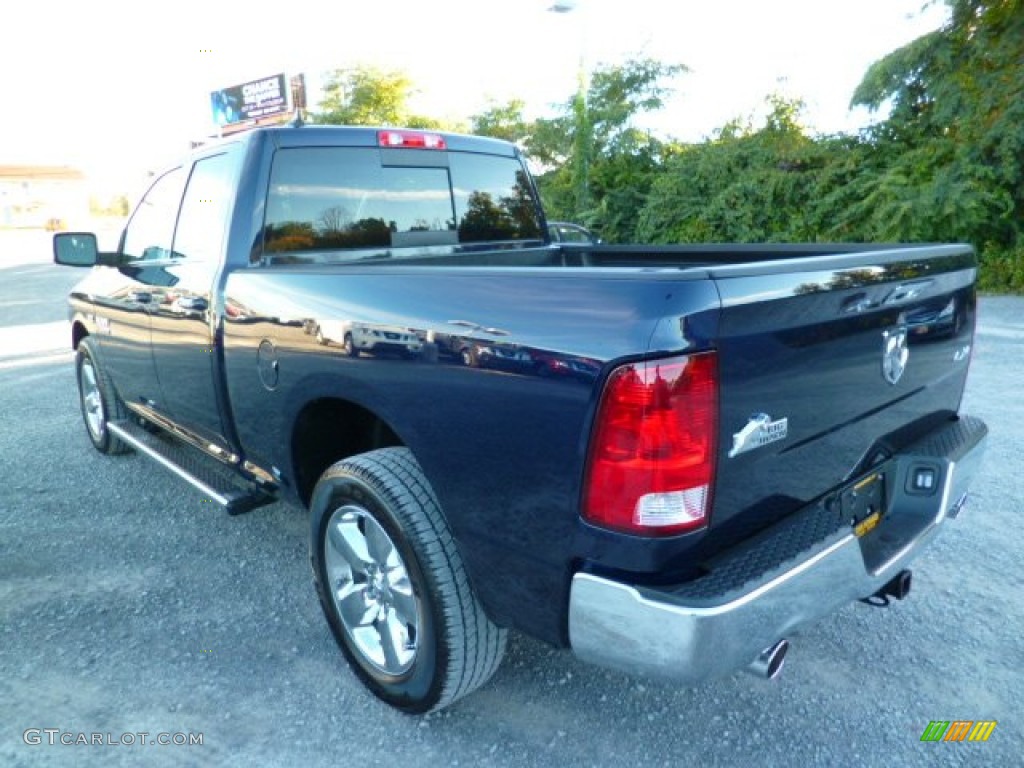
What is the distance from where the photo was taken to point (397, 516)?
2.18 metres

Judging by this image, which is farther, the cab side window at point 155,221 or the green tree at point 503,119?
the green tree at point 503,119

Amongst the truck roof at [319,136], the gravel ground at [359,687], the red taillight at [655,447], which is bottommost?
the gravel ground at [359,687]

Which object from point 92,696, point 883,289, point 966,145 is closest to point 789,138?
point 966,145

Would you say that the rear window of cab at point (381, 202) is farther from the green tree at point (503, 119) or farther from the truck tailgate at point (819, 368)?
the green tree at point (503, 119)

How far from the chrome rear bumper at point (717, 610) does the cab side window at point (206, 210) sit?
7.43 ft

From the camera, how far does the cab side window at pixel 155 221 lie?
12.4 ft

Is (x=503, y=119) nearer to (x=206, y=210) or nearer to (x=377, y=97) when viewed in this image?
(x=377, y=97)

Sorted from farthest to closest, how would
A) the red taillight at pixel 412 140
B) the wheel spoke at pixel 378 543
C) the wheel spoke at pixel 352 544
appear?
the red taillight at pixel 412 140
the wheel spoke at pixel 352 544
the wheel spoke at pixel 378 543

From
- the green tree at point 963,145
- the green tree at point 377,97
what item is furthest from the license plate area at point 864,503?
the green tree at point 377,97

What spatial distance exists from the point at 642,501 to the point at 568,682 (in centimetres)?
119

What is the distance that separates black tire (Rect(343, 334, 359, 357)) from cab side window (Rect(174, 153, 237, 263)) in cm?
109

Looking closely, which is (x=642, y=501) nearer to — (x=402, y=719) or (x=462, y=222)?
(x=402, y=719)

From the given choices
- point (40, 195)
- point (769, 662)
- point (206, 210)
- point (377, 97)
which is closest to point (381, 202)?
point (206, 210)

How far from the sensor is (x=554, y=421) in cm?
175
